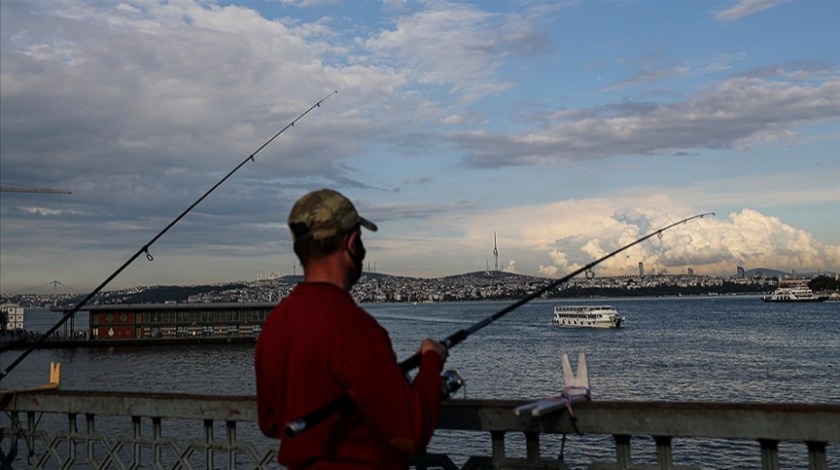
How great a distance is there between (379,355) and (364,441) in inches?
→ 11.9

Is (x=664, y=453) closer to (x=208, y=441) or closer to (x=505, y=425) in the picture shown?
(x=505, y=425)

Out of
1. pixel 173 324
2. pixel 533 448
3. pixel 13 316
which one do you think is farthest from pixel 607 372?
pixel 13 316

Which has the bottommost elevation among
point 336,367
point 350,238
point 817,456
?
A: point 817,456

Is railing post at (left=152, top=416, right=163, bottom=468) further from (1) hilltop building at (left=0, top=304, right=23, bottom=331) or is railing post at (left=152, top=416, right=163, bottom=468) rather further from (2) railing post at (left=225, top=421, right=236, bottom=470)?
(1) hilltop building at (left=0, top=304, right=23, bottom=331)

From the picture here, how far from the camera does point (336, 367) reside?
225 cm

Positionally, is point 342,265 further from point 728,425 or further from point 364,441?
point 728,425

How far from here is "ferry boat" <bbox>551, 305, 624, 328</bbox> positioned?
9756 cm

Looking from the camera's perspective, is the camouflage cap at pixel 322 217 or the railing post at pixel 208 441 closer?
the camouflage cap at pixel 322 217

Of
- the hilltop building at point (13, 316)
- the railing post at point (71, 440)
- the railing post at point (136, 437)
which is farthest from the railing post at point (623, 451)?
the hilltop building at point (13, 316)

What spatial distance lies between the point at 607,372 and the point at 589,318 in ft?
189

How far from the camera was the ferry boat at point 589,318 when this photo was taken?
97.6 meters

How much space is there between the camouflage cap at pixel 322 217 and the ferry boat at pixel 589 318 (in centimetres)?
9788

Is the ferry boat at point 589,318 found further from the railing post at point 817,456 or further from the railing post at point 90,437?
the railing post at point 817,456

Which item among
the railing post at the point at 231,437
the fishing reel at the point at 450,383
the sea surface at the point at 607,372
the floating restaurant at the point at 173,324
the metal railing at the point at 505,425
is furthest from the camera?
the floating restaurant at the point at 173,324
